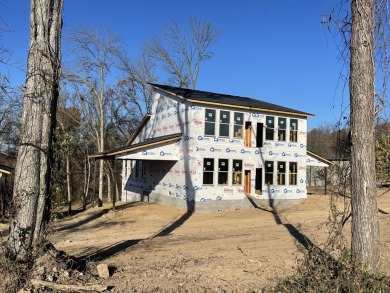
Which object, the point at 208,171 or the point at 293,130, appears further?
the point at 293,130

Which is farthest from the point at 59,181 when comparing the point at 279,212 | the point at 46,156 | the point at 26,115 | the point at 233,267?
the point at 279,212

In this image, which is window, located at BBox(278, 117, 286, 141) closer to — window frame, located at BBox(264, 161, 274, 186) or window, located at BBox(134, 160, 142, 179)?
window frame, located at BBox(264, 161, 274, 186)

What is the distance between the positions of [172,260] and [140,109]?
37.2 metres

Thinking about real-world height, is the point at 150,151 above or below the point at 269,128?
below

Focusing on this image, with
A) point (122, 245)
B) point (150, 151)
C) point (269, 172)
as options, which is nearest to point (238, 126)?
point (269, 172)

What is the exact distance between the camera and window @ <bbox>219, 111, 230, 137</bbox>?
22.1 m

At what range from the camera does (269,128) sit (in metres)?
24.1

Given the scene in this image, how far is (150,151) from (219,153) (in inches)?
162

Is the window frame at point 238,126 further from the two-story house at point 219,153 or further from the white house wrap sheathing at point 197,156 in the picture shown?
the white house wrap sheathing at point 197,156

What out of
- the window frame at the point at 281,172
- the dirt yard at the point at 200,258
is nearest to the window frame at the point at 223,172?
the window frame at the point at 281,172

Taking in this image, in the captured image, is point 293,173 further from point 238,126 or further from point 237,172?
point 238,126

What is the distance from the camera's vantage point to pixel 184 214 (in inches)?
804

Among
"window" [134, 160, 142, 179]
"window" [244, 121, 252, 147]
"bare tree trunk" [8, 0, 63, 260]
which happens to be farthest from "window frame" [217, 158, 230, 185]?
"bare tree trunk" [8, 0, 63, 260]

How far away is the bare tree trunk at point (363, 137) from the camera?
18.0 ft
